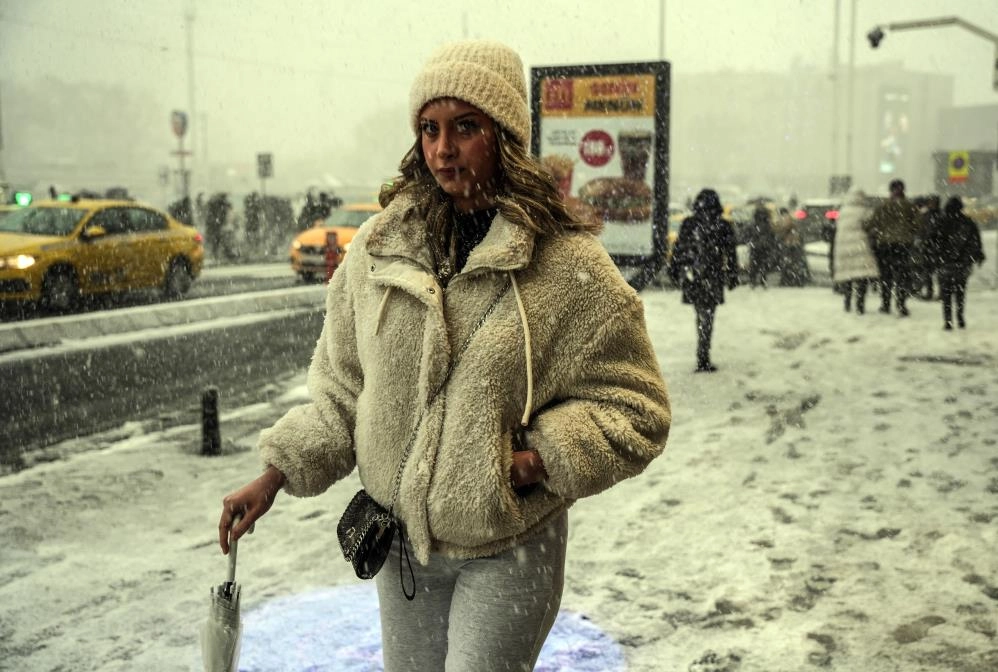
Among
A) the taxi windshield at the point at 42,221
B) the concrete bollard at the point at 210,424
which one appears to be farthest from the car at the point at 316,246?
the concrete bollard at the point at 210,424

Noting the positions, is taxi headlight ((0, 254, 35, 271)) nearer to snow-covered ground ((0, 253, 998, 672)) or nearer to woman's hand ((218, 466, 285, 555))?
snow-covered ground ((0, 253, 998, 672))

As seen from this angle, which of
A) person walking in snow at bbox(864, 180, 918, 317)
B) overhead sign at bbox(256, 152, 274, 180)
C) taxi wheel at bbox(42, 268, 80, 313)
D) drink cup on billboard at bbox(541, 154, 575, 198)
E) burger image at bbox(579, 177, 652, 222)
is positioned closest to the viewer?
drink cup on billboard at bbox(541, 154, 575, 198)

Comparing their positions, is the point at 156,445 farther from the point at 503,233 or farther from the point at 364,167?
the point at 364,167

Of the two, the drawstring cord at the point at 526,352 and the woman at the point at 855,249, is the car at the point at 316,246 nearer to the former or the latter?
the woman at the point at 855,249

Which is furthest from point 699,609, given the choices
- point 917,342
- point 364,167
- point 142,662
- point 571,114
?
point 364,167

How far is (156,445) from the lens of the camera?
7.46 meters

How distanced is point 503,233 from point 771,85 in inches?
7510

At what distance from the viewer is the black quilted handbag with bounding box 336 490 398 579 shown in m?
2.07

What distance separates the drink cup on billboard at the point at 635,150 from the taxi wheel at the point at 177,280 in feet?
35.7

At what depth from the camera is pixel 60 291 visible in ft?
51.9

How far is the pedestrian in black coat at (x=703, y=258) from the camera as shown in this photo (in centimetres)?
998

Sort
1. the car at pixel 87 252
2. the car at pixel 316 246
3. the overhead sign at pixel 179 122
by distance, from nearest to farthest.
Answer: the car at pixel 87 252
the car at pixel 316 246
the overhead sign at pixel 179 122

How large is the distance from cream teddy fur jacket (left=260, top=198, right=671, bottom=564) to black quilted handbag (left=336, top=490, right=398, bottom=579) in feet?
0.12

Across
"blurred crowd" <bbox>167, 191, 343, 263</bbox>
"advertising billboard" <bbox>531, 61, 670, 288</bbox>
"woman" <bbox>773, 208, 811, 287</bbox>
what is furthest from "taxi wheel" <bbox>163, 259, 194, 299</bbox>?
"woman" <bbox>773, 208, 811, 287</bbox>
